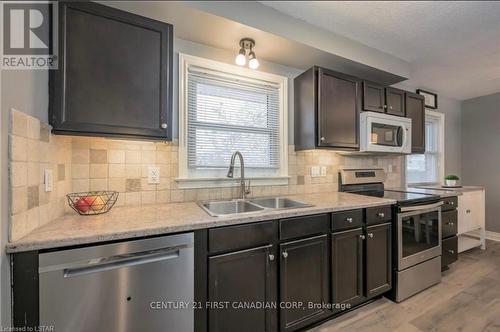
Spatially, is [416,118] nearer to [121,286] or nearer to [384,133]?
[384,133]

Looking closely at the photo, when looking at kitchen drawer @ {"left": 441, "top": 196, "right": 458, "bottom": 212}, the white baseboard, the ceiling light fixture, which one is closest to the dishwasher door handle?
the ceiling light fixture

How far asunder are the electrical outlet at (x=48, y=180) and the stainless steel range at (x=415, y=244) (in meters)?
2.50

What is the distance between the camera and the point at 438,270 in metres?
2.23

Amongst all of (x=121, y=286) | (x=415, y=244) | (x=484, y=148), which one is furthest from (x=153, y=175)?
(x=484, y=148)

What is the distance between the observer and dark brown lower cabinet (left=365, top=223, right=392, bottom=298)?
1.82 metres

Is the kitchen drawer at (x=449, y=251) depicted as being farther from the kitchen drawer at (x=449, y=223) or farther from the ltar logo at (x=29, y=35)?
the ltar logo at (x=29, y=35)

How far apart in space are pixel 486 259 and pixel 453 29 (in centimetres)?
Result: 289

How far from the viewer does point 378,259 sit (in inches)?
73.8

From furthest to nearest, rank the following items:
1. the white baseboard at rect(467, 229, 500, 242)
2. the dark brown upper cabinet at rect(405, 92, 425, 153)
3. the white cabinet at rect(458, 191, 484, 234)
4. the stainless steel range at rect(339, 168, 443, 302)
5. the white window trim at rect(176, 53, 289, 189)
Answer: the white baseboard at rect(467, 229, 500, 242) < the white cabinet at rect(458, 191, 484, 234) < the dark brown upper cabinet at rect(405, 92, 425, 153) < the stainless steel range at rect(339, 168, 443, 302) < the white window trim at rect(176, 53, 289, 189)

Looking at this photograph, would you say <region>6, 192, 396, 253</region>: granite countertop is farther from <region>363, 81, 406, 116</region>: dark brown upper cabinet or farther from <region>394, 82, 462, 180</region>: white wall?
<region>394, 82, 462, 180</region>: white wall

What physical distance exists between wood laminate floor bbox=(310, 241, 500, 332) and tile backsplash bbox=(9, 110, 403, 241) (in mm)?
1154

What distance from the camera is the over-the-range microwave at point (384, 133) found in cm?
223

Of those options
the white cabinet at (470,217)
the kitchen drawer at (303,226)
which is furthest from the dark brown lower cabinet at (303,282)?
the white cabinet at (470,217)

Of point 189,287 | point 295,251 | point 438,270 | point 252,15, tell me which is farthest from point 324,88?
point 438,270
